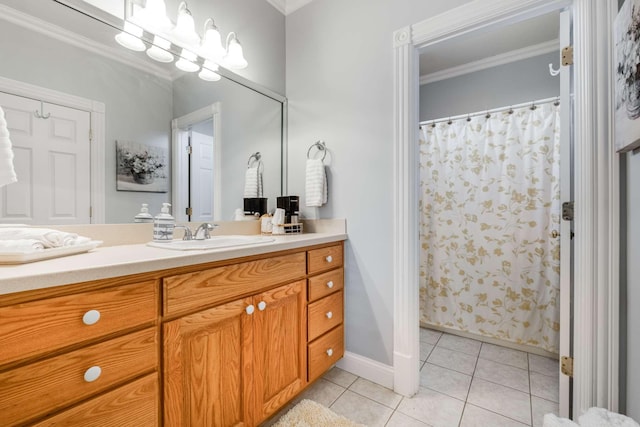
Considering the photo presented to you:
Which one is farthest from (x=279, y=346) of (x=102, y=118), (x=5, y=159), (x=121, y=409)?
(x=102, y=118)

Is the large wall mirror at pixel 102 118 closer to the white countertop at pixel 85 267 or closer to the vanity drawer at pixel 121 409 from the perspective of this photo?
the white countertop at pixel 85 267

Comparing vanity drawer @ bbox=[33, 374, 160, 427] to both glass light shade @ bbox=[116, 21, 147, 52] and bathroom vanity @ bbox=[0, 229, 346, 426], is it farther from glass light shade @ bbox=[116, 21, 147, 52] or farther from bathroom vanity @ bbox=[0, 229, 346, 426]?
glass light shade @ bbox=[116, 21, 147, 52]

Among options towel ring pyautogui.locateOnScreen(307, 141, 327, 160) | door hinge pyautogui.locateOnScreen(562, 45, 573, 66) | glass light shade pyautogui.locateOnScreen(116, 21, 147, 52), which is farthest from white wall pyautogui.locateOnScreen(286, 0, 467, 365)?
glass light shade pyautogui.locateOnScreen(116, 21, 147, 52)

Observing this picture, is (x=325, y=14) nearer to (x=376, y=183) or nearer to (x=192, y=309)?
(x=376, y=183)

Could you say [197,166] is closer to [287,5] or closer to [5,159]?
[5,159]

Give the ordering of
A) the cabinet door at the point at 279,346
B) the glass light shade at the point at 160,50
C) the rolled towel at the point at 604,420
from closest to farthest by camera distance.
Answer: the rolled towel at the point at 604,420, the cabinet door at the point at 279,346, the glass light shade at the point at 160,50

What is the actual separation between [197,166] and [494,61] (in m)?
2.66

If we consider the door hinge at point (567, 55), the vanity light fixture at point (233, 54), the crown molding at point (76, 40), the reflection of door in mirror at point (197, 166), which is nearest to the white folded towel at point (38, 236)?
the reflection of door in mirror at point (197, 166)

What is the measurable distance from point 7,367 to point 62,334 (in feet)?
0.33

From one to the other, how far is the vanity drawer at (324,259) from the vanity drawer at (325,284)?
0.04m

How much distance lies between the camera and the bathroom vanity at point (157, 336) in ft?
2.19

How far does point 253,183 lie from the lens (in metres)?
1.96

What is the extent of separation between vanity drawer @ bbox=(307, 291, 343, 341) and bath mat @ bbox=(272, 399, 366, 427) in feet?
1.07

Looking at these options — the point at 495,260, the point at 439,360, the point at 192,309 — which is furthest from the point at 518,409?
the point at 192,309
